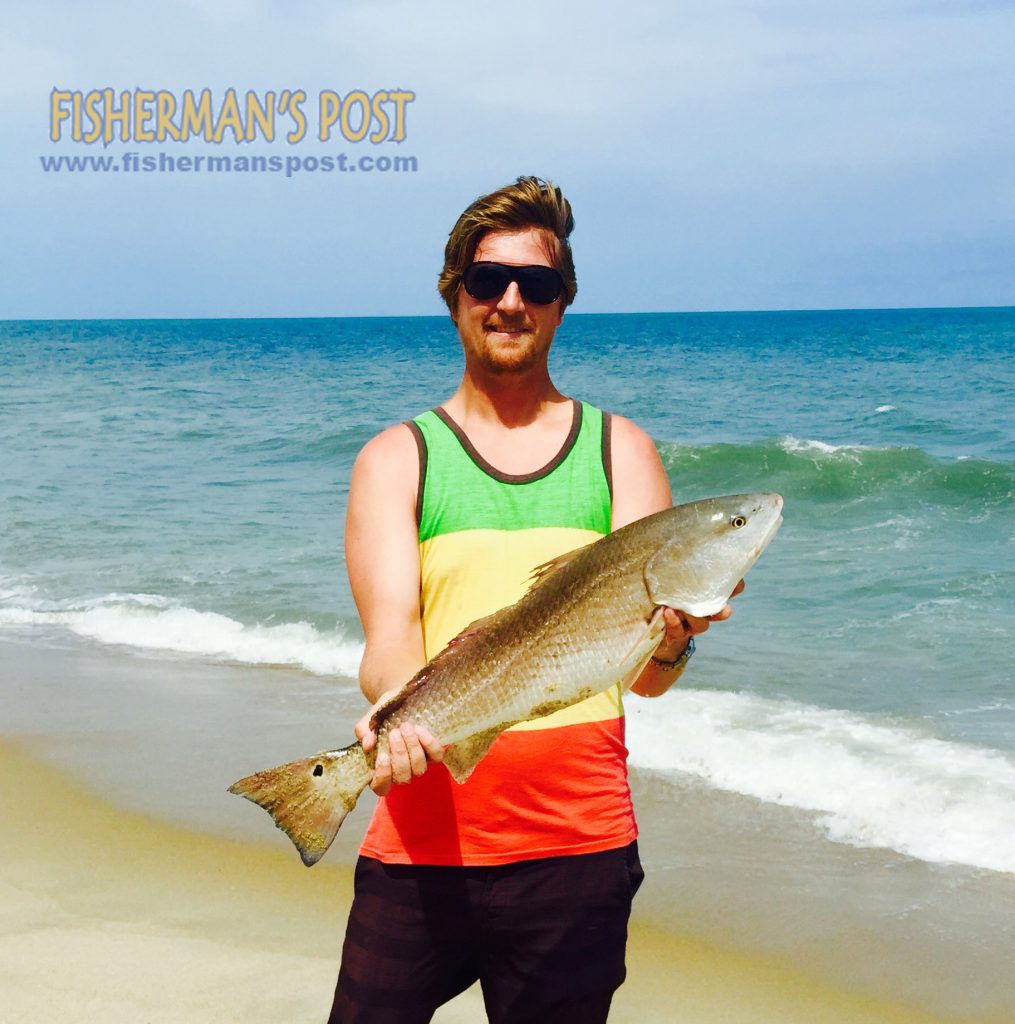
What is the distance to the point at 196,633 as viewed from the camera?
428 inches

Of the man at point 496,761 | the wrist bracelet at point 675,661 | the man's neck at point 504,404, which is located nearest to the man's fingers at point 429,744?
the man at point 496,761

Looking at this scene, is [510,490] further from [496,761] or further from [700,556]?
[496,761]

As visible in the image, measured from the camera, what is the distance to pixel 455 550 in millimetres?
2531

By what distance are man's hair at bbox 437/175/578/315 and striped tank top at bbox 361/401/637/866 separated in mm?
386

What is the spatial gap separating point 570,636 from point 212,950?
3285 millimetres

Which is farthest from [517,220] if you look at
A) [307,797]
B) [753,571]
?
[753,571]

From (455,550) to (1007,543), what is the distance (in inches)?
554

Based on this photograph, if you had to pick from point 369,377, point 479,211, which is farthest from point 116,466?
point 369,377

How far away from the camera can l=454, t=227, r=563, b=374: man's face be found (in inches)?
104

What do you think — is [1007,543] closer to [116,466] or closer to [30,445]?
[116,466]

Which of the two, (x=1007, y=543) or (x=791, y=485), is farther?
(x=791, y=485)

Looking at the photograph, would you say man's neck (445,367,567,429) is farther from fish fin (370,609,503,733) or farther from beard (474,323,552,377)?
fish fin (370,609,503,733)

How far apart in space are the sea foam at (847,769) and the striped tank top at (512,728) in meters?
4.08

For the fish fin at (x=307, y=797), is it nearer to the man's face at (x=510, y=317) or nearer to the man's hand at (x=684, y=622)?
the man's hand at (x=684, y=622)
